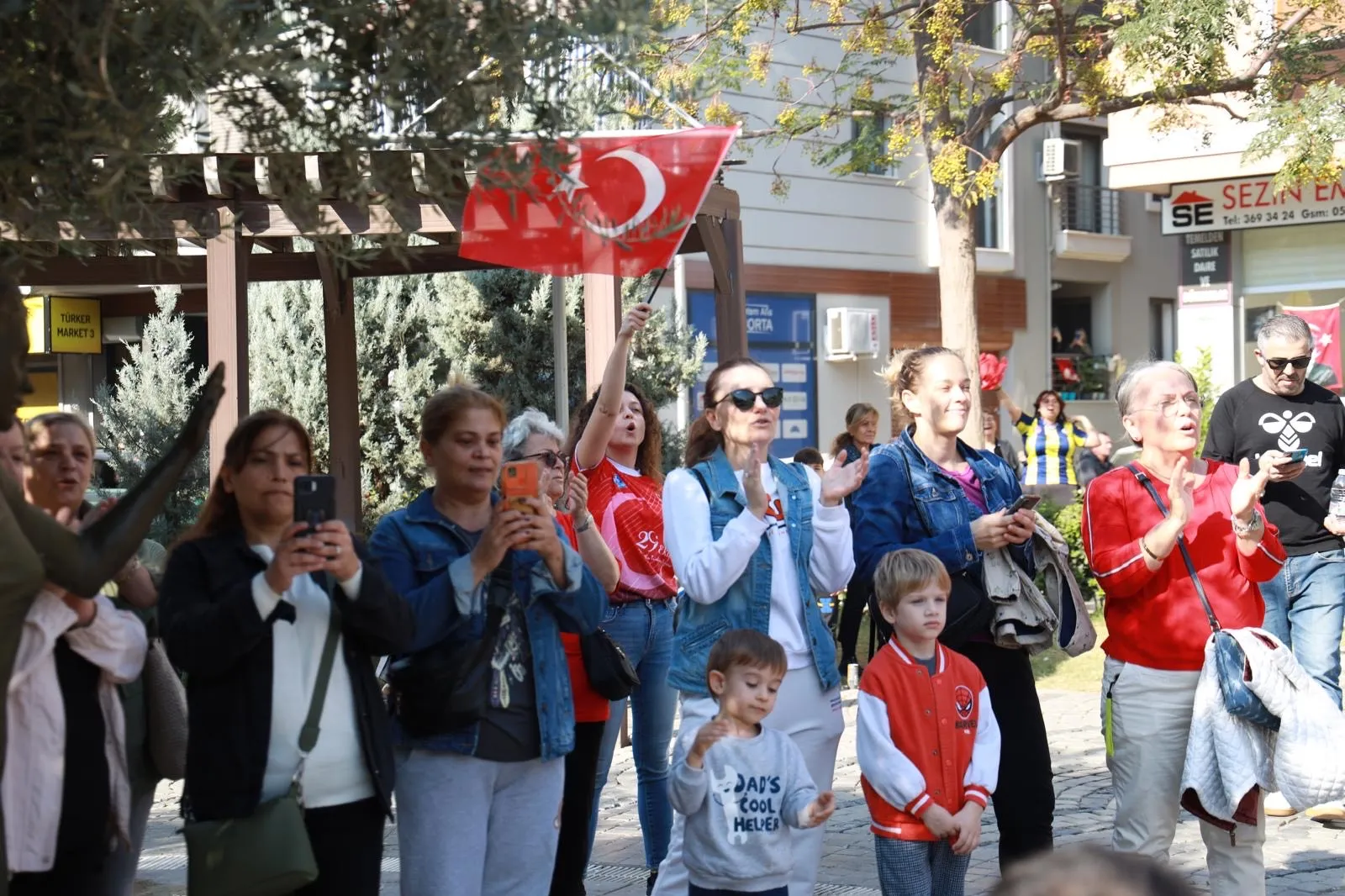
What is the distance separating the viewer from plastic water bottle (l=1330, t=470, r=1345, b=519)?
7863mm

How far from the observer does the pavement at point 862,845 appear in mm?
6582

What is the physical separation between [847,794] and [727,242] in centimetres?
352

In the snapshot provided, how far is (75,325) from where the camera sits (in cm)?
2334

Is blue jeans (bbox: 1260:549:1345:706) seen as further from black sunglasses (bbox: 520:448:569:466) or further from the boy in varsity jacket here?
black sunglasses (bbox: 520:448:569:466)

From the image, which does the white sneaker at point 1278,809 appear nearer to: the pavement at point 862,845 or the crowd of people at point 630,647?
the pavement at point 862,845

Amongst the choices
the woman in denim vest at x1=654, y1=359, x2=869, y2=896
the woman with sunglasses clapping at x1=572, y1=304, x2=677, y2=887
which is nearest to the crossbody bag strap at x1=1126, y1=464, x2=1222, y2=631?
the woman in denim vest at x1=654, y1=359, x2=869, y2=896

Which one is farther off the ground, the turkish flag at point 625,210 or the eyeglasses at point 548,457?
the turkish flag at point 625,210

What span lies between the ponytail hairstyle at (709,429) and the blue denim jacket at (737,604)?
112 mm

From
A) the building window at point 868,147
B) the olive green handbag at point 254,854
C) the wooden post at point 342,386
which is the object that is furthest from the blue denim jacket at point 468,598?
the building window at point 868,147

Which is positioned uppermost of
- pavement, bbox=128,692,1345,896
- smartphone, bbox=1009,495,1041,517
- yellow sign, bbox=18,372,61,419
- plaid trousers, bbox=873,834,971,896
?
yellow sign, bbox=18,372,61,419

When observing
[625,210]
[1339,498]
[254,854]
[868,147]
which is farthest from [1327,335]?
[254,854]

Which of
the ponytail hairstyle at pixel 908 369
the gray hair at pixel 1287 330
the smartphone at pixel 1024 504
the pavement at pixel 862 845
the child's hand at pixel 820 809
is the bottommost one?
the pavement at pixel 862 845

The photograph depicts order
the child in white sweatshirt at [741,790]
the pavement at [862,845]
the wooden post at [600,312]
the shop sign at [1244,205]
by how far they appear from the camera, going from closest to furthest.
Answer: the child in white sweatshirt at [741,790]
the pavement at [862,845]
the wooden post at [600,312]
the shop sign at [1244,205]

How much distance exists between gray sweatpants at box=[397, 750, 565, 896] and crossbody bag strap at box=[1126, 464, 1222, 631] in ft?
7.35
